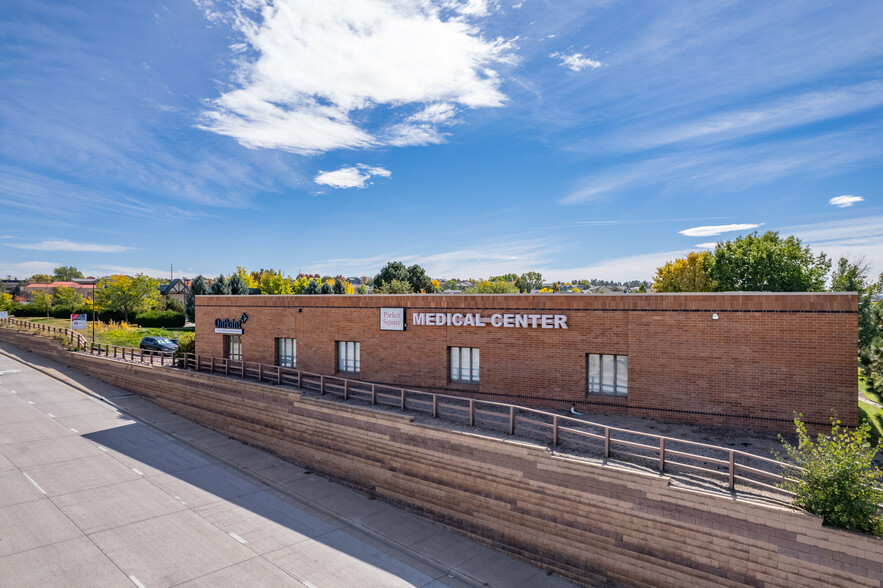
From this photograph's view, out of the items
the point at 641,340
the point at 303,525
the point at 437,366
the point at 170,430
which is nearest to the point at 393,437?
the point at 303,525

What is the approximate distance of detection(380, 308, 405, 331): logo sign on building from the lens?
21.9 metres

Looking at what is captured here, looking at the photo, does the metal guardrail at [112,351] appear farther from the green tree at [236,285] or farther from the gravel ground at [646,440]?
the green tree at [236,285]

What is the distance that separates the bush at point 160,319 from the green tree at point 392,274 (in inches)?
1041

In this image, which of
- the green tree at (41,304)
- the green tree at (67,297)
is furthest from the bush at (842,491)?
the green tree at (41,304)

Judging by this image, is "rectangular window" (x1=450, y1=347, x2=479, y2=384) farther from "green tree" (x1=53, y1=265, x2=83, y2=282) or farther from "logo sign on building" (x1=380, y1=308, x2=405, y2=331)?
"green tree" (x1=53, y1=265, x2=83, y2=282)

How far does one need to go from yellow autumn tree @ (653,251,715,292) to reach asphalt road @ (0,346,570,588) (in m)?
36.8

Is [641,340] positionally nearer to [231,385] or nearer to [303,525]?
[303,525]

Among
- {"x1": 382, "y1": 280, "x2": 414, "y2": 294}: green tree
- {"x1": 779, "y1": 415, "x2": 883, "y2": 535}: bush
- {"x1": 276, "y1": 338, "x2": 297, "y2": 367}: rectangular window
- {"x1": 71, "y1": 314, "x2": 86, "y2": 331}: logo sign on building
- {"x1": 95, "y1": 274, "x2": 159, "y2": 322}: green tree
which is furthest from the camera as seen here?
{"x1": 382, "y1": 280, "x2": 414, "y2": 294}: green tree

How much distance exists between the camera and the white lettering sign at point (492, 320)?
1897 centimetres

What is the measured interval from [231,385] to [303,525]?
10.5m

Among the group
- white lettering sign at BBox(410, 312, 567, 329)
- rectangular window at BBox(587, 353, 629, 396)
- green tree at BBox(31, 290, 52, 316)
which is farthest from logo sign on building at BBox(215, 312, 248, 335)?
green tree at BBox(31, 290, 52, 316)

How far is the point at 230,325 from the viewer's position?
2762cm

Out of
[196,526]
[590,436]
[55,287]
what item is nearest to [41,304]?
[55,287]

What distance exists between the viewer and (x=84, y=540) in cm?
1291
